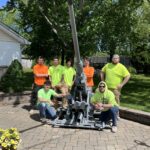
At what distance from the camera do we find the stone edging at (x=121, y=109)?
1073 cm

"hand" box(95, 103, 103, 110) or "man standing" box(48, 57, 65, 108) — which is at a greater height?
"man standing" box(48, 57, 65, 108)

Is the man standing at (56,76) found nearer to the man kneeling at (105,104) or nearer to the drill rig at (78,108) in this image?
the drill rig at (78,108)

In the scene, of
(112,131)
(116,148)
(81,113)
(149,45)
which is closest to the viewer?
(116,148)

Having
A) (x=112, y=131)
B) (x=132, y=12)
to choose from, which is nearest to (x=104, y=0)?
(x=132, y=12)

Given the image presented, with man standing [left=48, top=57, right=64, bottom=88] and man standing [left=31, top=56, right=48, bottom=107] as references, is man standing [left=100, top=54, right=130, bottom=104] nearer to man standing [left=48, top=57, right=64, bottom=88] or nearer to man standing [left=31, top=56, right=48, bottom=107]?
man standing [left=48, top=57, right=64, bottom=88]

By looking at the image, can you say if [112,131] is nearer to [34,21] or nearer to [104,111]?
[104,111]

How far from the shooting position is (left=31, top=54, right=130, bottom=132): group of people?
990cm

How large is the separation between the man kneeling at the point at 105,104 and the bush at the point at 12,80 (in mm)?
4779

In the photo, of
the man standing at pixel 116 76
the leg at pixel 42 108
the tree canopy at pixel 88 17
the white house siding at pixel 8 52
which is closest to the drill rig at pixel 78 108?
the leg at pixel 42 108

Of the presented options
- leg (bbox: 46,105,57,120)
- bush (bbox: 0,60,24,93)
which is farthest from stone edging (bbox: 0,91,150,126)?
leg (bbox: 46,105,57,120)

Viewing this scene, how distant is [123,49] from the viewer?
96.9ft

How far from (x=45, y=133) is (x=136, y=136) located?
2.17 meters

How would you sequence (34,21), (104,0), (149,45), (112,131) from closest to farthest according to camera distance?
1. (112,131)
2. (104,0)
3. (34,21)
4. (149,45)

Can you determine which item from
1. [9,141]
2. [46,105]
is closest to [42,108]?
[46,105]
